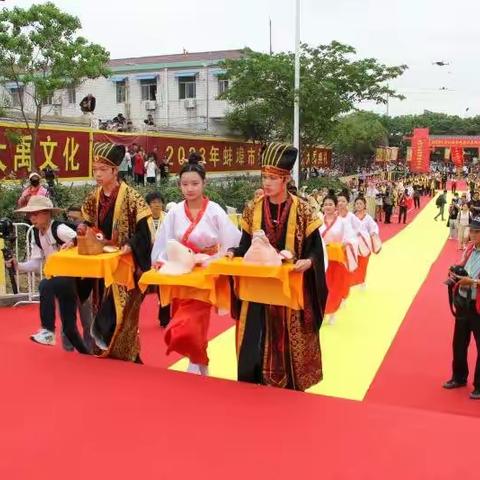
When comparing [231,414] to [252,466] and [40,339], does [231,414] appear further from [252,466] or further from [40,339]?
[40,339]

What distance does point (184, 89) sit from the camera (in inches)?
1049

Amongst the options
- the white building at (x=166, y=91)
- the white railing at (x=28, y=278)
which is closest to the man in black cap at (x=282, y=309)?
the white railing at (x=28, y=278)

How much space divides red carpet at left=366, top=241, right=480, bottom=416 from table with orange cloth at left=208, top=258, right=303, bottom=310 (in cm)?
161

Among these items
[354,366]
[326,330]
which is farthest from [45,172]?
[354,366]

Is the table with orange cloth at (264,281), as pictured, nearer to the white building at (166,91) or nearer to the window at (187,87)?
the white building at (166,91)

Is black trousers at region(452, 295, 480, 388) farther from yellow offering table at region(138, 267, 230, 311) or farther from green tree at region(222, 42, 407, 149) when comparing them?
green tree at region(222, 42, 407, 149)

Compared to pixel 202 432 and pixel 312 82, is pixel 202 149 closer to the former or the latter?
pixel 312 82

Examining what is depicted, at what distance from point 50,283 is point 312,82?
15904mm

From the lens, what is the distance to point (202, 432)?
2812 millimetres

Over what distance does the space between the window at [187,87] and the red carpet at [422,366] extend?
64.6ft

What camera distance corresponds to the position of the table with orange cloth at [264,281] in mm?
3439

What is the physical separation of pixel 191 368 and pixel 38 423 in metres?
1.34

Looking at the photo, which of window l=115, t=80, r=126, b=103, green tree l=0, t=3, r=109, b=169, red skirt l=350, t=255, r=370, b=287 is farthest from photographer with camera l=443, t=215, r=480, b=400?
window l=115, t=80, r=126, b=103

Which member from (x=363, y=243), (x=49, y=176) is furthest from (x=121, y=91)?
(x=363, y=243)
